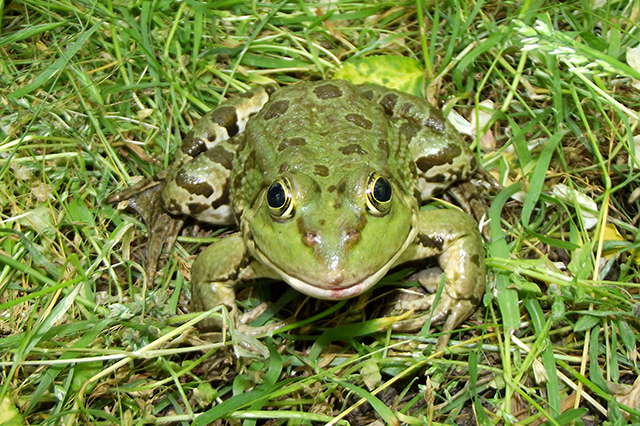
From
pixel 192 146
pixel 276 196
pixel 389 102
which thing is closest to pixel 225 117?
pixel 192 146

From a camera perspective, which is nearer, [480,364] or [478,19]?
[480,364]

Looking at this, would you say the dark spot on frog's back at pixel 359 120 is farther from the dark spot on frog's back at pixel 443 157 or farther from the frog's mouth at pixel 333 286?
the frog's mouth at pixel 333 286

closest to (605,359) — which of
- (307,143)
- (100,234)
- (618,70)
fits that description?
(618,70)

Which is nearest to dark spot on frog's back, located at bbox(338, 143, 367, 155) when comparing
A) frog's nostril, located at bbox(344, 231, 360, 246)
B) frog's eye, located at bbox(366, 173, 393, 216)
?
frog's eye, located at bbox(366, 173, 393, 216)

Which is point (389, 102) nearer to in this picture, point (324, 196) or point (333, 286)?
point (324, 196)

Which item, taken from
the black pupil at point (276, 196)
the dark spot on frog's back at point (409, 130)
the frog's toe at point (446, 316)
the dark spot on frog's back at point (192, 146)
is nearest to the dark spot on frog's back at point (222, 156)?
the dark spot on frog's back at point (192, 146)

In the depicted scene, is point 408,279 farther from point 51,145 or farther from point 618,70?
point 51,145

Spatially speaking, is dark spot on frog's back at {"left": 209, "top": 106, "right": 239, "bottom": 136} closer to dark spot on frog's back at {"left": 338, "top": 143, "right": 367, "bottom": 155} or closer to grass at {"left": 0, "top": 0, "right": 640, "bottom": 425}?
grass at {"left": 0, "top": 0, "right": 640, "bottom": 425}
